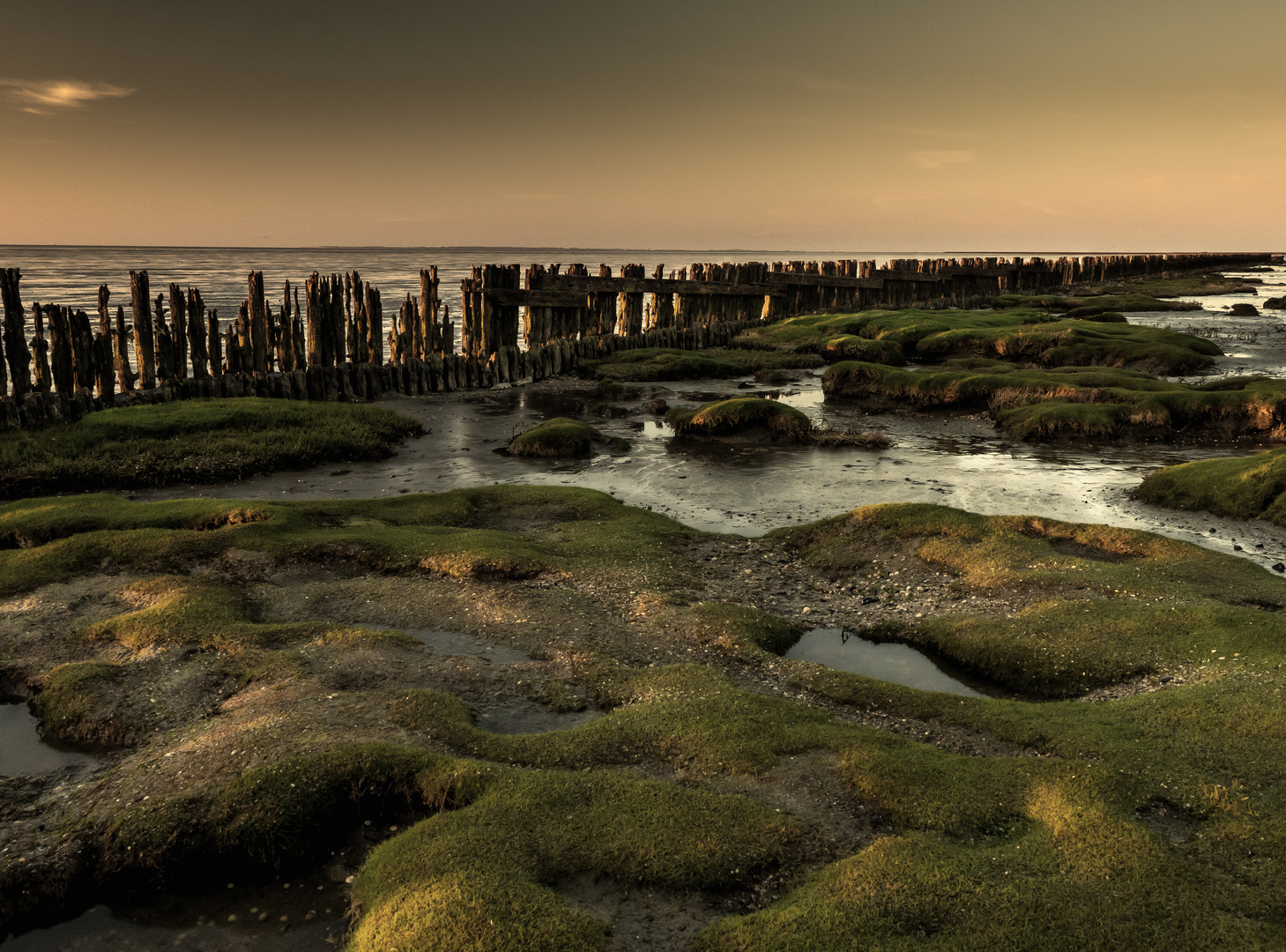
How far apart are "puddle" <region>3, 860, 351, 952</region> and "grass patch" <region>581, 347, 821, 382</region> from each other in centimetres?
2305

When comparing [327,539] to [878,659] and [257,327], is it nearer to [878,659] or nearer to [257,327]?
[878,659]

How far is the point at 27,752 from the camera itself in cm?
666

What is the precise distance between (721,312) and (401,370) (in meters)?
18.6

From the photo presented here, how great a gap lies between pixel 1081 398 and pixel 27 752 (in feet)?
74.3

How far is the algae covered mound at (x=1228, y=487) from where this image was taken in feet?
43.6

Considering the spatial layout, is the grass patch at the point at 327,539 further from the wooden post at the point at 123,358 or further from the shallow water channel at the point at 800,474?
the wooden post at the point at 123,358

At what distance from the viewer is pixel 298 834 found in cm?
556

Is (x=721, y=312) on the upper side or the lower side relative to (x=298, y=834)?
upper

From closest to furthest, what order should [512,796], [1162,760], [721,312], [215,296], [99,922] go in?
[99,922]
[512,796]
[1162,760]
[721,312]
[215,296]

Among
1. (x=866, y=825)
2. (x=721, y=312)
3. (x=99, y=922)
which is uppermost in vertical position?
(x=721, y=312)

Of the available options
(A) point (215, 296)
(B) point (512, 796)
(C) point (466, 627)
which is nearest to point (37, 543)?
(C) point (466, 627)

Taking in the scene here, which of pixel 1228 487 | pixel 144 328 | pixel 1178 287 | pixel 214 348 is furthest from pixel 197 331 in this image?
pixel 1178 287

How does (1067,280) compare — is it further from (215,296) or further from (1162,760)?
(1162,760)

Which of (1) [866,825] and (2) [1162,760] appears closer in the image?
(1) [866,825]
